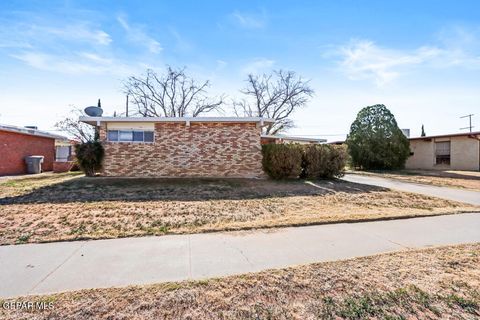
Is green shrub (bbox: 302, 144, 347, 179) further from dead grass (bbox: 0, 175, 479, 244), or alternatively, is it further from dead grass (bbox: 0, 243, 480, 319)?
dead grass (bbox: 0, 243, 480, 319)

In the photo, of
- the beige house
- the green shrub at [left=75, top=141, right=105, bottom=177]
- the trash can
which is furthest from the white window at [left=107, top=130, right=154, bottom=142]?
the beige house

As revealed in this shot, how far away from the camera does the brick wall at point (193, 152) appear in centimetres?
1236

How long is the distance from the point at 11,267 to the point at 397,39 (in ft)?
38.9

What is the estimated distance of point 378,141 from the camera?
21188mm

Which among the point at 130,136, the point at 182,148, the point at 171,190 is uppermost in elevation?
the point at 130,136

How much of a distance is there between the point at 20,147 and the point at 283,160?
1677 centimetres

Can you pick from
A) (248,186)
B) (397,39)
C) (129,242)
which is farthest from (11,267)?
(397,39)

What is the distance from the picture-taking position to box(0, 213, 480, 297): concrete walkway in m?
3.18

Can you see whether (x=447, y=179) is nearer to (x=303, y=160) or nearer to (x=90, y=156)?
(x=303, y=160)

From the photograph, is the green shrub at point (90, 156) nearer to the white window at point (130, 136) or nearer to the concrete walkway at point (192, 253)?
the white window at point (130, 136)

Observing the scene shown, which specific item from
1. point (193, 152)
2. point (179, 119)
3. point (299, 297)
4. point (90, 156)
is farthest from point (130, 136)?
point (299, 297)

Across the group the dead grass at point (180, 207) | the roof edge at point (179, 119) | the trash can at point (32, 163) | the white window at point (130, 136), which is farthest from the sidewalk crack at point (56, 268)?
the trash can at point (32, 163)

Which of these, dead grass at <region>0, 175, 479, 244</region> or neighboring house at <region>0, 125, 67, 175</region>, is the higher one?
neighboring house at <region>0, 125, 67, 175</region>

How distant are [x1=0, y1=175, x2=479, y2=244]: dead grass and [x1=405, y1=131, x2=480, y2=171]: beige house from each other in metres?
15.9
